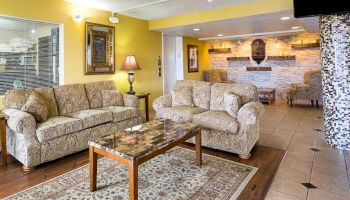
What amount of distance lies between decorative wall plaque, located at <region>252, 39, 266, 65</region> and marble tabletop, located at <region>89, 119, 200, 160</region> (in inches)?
247

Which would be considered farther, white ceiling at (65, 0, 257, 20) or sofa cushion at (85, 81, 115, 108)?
white ceiling at (65, 0, 257, 20)

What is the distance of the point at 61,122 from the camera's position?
9.55 ft

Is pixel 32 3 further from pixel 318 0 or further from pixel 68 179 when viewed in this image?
pixel 318 0

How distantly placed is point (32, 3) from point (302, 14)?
13.7 feet

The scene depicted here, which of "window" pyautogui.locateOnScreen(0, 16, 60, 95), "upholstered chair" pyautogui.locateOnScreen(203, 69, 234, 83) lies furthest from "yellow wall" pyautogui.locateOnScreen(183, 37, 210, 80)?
"window" pyautogui.locateOnScreen(0, 16, 60, 95)

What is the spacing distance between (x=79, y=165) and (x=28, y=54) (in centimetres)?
221

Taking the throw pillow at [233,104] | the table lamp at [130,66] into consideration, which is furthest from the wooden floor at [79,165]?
the table lamp at [130,66]

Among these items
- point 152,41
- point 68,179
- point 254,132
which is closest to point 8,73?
point 68,179

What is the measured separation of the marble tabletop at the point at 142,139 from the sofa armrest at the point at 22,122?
1.02 meters

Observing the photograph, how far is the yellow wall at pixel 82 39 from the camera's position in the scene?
Answer: 12.0 feet

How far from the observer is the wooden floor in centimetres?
220

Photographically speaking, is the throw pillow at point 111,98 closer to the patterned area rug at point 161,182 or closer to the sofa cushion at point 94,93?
the sofa cushion at point 94,93

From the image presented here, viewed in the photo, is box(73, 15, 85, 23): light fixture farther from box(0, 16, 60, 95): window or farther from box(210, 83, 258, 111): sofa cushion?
box(210, 83, 258, 111): sofa cushion

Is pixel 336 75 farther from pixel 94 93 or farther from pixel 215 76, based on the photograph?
pixel 215 76
